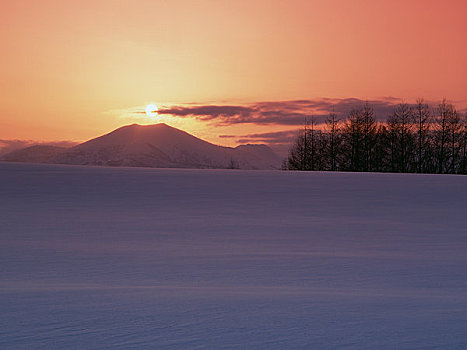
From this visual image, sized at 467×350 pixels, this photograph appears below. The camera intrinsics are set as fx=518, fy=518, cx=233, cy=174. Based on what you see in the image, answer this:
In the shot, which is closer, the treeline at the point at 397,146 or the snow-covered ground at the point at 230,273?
the snow-covered ground at the point at 230,273

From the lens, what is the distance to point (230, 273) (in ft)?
17.8

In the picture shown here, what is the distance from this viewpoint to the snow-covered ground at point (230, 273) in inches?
119

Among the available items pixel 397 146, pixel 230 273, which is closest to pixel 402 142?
pixel 397 146

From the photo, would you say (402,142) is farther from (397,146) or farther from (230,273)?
(230,273)

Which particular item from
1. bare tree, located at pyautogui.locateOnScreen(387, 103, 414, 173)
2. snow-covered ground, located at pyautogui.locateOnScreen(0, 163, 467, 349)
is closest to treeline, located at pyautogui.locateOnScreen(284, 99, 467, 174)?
bare tree, located at pyautogui.locateOnScreen(387, 103, 414, 173)

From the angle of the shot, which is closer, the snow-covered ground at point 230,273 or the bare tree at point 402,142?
the snow-covered ground at point 230,273

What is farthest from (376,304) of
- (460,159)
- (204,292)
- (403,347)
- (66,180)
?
(460,159)

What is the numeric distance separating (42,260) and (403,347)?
192 inches

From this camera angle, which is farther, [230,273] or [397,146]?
[397,146]

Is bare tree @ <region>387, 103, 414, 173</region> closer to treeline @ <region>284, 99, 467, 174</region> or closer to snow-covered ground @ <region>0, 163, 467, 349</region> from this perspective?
treeline @ <region>284, 99, 467, 174</region>

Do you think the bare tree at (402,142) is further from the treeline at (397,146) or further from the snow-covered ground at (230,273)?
the snow-covered ground at (230,273)

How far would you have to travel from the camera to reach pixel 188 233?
910 cm

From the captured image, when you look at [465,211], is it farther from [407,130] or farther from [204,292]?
[407,130]

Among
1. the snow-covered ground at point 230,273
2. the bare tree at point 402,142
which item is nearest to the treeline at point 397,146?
the bare tree at point 402,142
